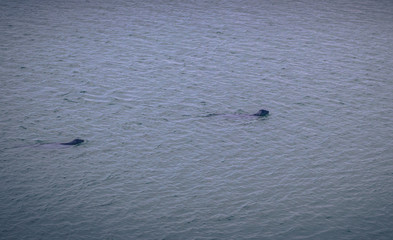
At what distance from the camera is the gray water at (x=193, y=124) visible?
23297mm

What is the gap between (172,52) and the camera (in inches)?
1754

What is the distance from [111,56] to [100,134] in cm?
1492

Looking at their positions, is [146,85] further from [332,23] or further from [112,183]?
[332,23]

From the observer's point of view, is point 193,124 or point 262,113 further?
point 262,113

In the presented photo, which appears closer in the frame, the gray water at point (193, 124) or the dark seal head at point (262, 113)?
the gray water at point (193, 124)

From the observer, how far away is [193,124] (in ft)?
106

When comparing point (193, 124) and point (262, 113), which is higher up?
point (262, 113)

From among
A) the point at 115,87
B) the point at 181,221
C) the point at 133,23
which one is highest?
the point at 133,23

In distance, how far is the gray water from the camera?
23.3m

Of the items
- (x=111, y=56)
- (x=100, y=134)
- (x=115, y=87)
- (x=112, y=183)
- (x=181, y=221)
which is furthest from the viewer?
(x=111, y=56)

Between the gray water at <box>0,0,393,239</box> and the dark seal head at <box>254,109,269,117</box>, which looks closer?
the gray water at <box>0,0,393,239</box>

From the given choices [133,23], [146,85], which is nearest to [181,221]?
[146,85]

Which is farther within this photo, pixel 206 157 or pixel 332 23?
pixel 332 23

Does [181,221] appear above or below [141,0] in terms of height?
below
